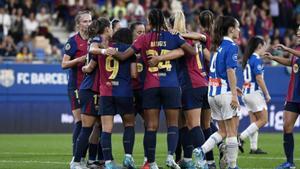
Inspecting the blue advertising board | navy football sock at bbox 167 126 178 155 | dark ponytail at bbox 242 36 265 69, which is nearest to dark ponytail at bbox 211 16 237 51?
navy football sock at bbox 167 126 178 155

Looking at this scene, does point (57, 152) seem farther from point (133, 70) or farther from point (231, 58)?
point (231, 58)

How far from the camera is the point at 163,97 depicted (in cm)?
1466

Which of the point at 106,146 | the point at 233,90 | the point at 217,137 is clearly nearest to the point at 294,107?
the point at 217,137

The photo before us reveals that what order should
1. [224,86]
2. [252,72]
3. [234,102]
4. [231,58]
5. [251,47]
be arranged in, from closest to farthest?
[234,102] < [231,58] < [224,86] < [251,47] < [252,72]

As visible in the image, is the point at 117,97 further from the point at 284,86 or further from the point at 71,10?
the point at 71,10

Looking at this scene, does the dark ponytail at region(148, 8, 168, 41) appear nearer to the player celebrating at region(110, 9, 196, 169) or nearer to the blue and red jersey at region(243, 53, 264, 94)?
the player celebrating at region(110, 9, 196, 169)

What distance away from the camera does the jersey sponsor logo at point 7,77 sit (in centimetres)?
2777

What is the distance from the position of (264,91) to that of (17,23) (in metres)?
12.7

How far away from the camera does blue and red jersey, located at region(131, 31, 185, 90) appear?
47.8ft

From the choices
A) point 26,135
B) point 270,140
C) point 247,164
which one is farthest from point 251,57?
point 26,135

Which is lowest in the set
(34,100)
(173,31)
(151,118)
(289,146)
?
(34,100)

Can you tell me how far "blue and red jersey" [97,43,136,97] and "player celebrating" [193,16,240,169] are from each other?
4.37ft

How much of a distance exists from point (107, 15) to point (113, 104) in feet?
54.9

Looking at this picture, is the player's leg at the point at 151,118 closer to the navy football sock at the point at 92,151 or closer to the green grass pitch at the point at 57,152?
the navy football sock at the point at 92,151
